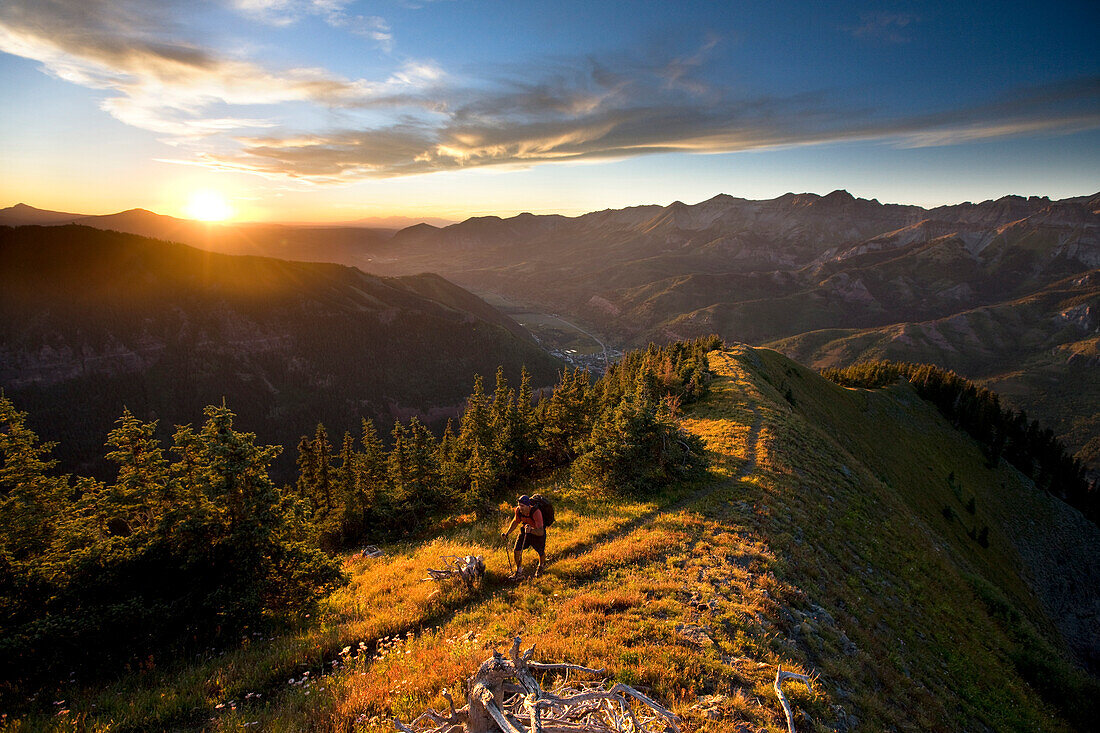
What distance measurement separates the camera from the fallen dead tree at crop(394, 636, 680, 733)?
436 centimetres

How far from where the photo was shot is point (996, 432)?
83188 mm

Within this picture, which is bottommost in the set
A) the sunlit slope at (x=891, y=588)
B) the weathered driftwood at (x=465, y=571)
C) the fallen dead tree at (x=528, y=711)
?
the sunlit slope at (x=891, y=588)

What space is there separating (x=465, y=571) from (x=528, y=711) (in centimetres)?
768

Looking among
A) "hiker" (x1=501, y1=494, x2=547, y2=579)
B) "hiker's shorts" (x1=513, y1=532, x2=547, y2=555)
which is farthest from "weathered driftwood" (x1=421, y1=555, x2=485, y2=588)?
"hiker's shorts" (x1=513, y1=532, x2=547, y2=555)

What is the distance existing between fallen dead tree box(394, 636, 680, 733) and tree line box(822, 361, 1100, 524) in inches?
4083

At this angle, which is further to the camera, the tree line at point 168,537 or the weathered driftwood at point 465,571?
the weathered driftwood at point 465,571

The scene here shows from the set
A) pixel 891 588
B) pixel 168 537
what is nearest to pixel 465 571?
pixel 168 537

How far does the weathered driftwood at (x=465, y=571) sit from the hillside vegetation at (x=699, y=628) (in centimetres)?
33

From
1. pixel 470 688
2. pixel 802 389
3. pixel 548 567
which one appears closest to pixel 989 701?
pixel 548 567

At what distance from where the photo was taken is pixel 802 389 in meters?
53.6

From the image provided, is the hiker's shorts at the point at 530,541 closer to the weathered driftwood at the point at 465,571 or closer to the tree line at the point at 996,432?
the weathered driftwood at the point at 465,571

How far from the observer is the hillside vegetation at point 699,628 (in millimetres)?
7145

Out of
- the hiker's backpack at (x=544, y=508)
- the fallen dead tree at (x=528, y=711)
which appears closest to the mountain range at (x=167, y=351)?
the hiker's backpack at (x=544, y=508)

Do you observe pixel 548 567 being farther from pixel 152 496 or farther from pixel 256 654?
pixel 152 496
